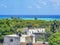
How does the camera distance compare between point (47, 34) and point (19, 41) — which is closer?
point (19, 41)

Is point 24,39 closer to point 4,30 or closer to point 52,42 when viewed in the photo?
point 52,42

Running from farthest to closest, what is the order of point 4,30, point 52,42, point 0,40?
1. point 4,30
2. point 0,40
3. point 52,42

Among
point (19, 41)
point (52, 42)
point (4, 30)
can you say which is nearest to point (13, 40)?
point (19, 41)

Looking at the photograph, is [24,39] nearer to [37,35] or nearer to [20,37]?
[20,37]

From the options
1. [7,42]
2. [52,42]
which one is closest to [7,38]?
[7,42]

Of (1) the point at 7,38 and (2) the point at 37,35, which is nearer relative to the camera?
(1) the point at 7,38

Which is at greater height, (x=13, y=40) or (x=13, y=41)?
(x=13, y=40)

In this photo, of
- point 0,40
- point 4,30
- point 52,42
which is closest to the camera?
point 52,42

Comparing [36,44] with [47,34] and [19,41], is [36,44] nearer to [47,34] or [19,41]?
[19,41]
